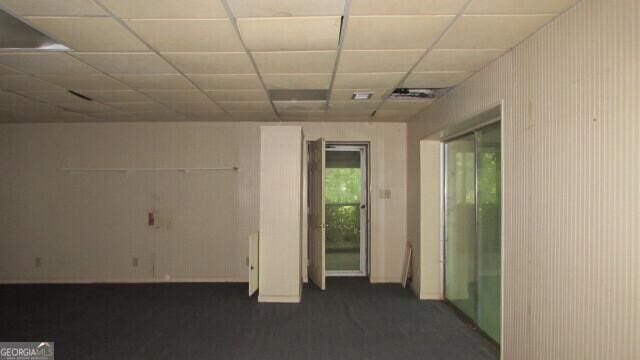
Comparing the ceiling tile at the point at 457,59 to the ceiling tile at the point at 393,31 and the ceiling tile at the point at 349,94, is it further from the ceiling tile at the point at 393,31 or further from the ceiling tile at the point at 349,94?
the ceiling tile at the point at 349,94

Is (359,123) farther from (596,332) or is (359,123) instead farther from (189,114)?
(596,332)

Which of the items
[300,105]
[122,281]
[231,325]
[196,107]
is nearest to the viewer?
[231,325]

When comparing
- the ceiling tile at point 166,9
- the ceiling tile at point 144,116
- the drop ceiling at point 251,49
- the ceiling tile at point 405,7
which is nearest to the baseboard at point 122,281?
the ceiling tile at point 144,116

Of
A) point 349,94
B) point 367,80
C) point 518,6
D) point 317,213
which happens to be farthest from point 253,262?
point 518,6

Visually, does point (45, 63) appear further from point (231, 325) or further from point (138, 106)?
point (231, 325)

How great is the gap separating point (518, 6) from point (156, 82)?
3252mm

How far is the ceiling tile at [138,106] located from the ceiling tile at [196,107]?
0.19 meters

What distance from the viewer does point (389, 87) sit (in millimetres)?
4105

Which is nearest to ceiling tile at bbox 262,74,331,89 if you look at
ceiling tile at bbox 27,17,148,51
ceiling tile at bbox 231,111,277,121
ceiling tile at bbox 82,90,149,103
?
ceiling tile at bbox 27,17,148,51

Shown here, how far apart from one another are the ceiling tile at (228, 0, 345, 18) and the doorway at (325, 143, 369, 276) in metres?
4.13

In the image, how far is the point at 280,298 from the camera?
16.4 feet

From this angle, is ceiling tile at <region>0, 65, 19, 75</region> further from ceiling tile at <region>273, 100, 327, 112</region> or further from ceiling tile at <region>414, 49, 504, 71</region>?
ceiling tile at <region>414, 49, 504, 71</region>

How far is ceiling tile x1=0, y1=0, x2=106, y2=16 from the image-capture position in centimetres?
221

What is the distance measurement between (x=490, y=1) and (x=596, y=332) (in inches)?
75.1
